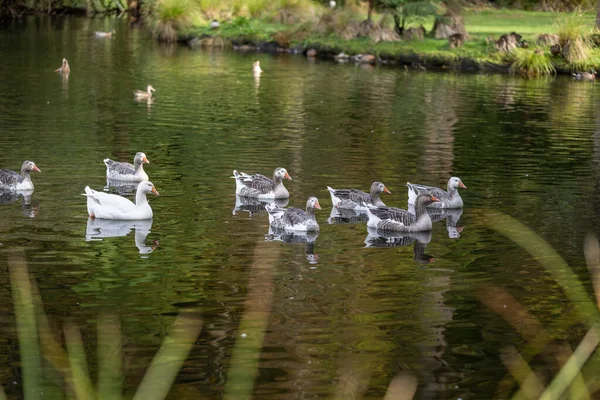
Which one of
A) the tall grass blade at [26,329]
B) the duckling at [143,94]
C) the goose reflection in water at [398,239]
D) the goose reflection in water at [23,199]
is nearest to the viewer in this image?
the tall grass blade at [26,329]

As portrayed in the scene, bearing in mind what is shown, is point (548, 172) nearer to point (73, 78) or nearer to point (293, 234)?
point (293, 234)

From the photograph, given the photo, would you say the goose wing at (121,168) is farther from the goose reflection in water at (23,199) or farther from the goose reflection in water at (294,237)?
the goose reflection in water at (294,237)

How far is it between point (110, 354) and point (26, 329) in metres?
1.32

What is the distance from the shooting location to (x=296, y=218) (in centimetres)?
1739

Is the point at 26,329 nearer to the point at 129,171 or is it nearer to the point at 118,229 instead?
the point at 118,229

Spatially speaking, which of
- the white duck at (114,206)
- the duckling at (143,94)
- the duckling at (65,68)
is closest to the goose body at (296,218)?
the white duck at (114,206)

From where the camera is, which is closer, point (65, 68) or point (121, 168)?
point (121, 168)

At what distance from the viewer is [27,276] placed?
14281 mm

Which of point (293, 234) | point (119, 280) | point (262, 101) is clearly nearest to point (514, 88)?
point (262, 101)

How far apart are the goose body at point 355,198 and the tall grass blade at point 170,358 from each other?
259 inches

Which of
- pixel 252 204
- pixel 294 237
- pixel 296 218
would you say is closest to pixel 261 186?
pixel 252 204

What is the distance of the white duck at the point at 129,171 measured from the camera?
21.4 metres

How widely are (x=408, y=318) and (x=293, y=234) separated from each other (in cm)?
450

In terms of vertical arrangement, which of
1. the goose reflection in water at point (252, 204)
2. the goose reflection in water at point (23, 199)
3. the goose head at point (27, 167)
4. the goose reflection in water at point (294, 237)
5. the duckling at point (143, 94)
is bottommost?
the duckling at point (143, 94)
